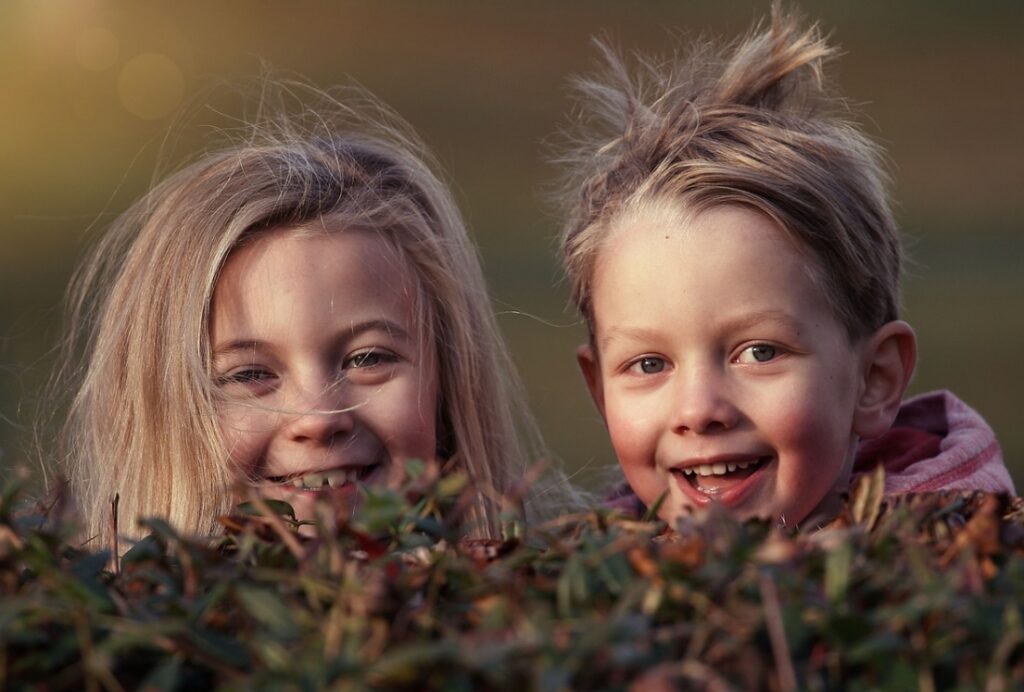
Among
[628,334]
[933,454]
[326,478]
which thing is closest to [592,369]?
[628,334]

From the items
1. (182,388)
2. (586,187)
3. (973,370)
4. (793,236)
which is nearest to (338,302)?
(182,388)

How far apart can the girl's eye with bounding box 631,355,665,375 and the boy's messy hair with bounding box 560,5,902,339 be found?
21 centimetres

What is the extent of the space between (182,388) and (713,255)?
0.87m

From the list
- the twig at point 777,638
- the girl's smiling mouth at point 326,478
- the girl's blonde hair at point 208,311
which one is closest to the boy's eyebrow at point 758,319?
the girl's blonde hair at point 208,311

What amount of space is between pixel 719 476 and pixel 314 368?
24.6 inches

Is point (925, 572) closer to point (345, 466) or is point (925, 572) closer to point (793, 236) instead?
point (793, 236)

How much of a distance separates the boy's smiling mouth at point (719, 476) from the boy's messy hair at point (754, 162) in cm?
27

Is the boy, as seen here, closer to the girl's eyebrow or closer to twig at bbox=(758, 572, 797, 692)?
the girl's eyebrow

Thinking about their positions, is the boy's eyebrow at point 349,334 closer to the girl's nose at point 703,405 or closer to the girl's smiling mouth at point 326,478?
the girl's smiling mouth at point 326,478

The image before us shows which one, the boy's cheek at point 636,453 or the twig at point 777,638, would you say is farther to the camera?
the boy's cheek at point 636,453

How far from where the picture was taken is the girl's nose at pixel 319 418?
1.97 m

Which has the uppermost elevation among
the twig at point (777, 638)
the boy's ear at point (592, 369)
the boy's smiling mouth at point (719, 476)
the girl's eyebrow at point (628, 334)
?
the boy's ear at point (592, 369)

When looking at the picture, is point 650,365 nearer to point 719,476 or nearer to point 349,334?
point 719,476

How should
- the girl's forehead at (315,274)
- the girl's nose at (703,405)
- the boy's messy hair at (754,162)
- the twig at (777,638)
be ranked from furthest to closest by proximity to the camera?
the girl's forehead at (315,274), the boy's messy hair at (754,162), the girl's nose at (703,405), the twig at (777,638)
